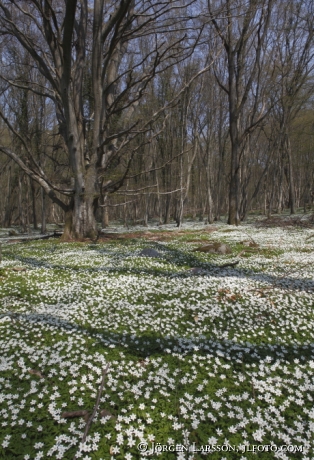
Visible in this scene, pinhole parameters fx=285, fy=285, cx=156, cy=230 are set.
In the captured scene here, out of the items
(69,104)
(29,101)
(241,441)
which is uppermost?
(29,101)

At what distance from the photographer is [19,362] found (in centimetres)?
430

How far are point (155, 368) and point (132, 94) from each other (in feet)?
59.4

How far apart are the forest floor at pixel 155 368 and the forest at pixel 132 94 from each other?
836cm

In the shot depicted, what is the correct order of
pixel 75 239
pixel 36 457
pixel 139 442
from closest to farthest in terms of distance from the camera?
1. pixel 36 457
2. pixel 139 442
3. pixel 75 239

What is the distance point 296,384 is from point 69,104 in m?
15.5

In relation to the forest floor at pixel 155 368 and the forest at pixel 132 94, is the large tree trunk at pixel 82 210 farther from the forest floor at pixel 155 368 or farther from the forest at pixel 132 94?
the forest floor at pixel 155 368

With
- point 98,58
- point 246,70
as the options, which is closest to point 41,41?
point 98,58

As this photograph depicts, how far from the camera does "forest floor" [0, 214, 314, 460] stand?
10.3 ft

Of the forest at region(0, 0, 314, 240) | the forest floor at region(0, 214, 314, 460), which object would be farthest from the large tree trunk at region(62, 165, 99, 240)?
the forest floor at region(0, 214, 314, 460)

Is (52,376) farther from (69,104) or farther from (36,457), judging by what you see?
(69,104)

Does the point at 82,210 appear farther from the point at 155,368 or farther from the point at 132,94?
the point at 155,368

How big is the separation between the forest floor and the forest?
8361mm

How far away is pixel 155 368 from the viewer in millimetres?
4312

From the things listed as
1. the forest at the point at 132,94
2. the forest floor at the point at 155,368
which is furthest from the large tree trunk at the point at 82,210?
the forest floor at the point at 155,368
